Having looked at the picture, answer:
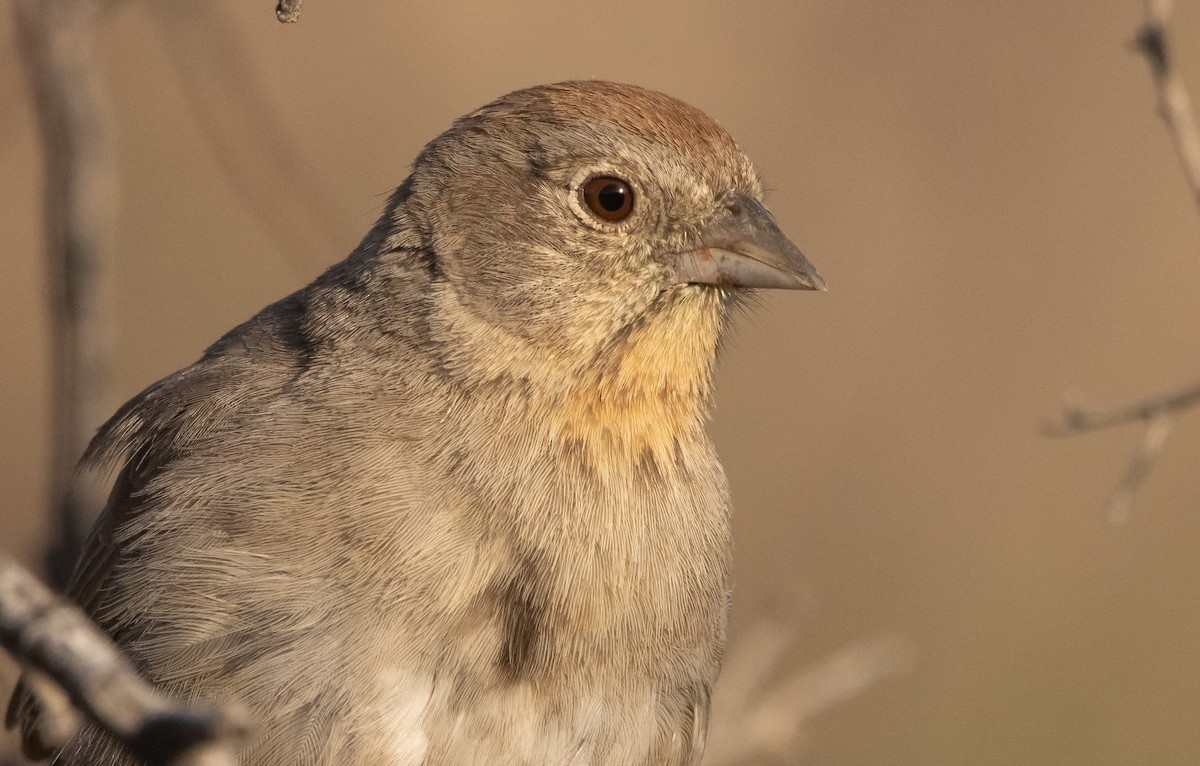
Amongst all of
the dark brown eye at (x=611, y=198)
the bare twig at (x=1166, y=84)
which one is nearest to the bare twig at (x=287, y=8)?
the dark brown eye at (x=611, y=198)

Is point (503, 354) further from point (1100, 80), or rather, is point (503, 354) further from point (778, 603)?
point (1100, 80)

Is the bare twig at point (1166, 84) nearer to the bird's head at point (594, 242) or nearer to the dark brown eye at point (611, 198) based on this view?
the bird's head at point (594, 242)

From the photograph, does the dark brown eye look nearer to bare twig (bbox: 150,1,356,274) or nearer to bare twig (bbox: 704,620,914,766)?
bare twig (bbox: 150,1,356,274)

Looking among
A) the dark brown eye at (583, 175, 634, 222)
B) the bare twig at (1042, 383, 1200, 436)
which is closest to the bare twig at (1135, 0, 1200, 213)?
the bare twig at (1042, 383, 1200, 436)

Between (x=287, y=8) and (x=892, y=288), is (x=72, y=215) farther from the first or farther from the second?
(x=892, y=288)

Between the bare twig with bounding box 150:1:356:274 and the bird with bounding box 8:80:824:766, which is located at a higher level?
the bare twig with bounding box 150:1:356:274
